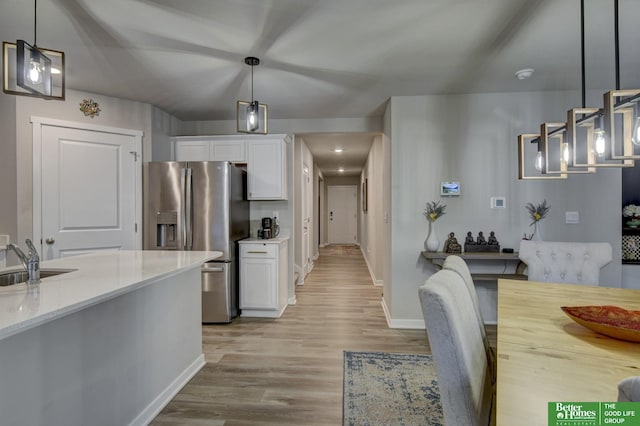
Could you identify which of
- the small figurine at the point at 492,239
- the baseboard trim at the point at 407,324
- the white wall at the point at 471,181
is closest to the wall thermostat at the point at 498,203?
the white wall at the point at 471,181

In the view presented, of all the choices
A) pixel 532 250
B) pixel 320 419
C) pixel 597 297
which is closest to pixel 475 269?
pixel 532 250

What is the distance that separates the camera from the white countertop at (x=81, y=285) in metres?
1.02

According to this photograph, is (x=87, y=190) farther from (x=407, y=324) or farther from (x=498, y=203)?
(x=498, y=203)

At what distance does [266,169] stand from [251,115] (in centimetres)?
148

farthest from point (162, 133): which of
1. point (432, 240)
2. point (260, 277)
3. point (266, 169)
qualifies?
point (432, 240)

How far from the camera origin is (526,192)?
3.23 metres

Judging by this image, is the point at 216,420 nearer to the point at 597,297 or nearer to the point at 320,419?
the point at 320,419

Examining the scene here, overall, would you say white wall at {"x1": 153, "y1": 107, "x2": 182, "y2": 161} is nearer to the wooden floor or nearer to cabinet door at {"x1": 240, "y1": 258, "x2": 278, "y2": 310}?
cabinet door at {"x1": 240, "y1": 258, "x2": 278, "y2": 310}

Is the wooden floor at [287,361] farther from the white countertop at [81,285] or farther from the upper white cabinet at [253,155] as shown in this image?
the upper white cabinet at [253,155]

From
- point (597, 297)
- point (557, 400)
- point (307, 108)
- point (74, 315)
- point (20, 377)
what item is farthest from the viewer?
point (307, 108)

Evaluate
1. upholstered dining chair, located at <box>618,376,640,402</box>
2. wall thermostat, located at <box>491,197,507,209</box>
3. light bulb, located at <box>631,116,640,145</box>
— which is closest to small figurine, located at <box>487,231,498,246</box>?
wall thermostat, located at <box>491,197,507,209</box>

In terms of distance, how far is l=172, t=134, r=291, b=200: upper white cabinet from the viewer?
3865 mm

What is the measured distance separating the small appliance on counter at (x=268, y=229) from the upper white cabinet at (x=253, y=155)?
0.28m

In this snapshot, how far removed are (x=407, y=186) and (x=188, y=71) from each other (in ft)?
7.65
